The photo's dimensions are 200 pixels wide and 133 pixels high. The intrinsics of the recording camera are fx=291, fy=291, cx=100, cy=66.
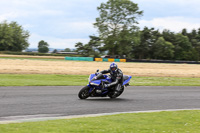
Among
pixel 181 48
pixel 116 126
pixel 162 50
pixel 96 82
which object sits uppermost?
pixel 181 48

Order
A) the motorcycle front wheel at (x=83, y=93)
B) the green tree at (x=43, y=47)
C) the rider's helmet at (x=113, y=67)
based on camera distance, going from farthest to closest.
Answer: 1. the green tree at (x=43, y=47)
2. the rider's helmet at (x=113, y=67)
3. the motorcycle front wheel at (x=83, y=93)

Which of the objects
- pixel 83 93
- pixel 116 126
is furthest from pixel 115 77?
pixel 116 126

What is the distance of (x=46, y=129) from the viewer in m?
6.38

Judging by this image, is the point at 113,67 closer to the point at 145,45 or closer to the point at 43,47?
the point at 145,45

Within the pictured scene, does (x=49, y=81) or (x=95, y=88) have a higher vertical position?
(x=95, y=88)

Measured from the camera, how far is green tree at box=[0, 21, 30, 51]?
287ft

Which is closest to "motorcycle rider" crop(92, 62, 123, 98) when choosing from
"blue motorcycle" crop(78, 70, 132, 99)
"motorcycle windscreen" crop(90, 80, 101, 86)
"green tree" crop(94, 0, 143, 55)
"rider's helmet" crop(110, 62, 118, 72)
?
"rider's helmet" crop(110, 62, 118, 72)

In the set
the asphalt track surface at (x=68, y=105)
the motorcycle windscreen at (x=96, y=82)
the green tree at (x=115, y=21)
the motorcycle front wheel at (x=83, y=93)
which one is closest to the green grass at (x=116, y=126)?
the asphalt track surface at (x=68, y=105)

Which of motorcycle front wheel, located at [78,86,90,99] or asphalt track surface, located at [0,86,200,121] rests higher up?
motorcycle front wheel, located at [78,86,90,99]

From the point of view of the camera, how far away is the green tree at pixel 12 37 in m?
87.4

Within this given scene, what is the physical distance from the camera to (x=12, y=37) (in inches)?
3575

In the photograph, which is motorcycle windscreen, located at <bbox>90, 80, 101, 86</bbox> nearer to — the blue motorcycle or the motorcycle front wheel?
the blue motorcycle

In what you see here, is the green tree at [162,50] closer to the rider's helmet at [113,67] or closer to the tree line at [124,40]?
the tree line at [124,40]

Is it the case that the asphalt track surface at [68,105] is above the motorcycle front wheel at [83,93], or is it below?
below
